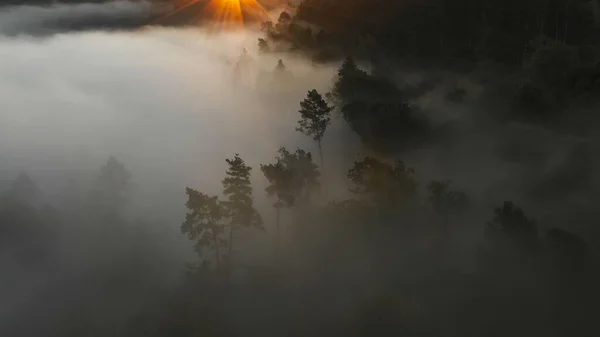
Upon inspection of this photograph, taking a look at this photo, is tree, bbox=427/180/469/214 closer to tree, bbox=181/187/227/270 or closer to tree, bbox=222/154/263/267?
tree, bbox=222/154/263/267

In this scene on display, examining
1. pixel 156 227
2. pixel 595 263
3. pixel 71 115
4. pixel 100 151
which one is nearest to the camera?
pixel 595 263

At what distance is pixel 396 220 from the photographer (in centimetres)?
4834

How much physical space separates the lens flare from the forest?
5900 centimetres

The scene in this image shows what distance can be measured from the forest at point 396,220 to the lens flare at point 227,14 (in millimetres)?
58998

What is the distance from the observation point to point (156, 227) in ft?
212

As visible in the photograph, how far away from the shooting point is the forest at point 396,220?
42375mm

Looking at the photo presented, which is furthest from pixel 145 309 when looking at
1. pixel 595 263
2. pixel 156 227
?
pixel 595 263

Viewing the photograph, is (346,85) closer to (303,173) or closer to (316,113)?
(316,113)

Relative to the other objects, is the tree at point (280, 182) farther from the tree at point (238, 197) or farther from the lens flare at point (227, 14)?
the lens flare at point (227, 14)

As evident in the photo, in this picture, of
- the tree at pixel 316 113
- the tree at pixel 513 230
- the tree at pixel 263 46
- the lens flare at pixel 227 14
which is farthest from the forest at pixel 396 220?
the lens flare at pixel 227 14

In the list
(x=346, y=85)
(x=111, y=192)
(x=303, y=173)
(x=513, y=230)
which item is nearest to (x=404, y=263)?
(x=513, y=230)

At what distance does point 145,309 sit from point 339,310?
1760 cm

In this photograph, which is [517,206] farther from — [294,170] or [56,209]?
[56,209]

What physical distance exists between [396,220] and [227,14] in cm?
13780
